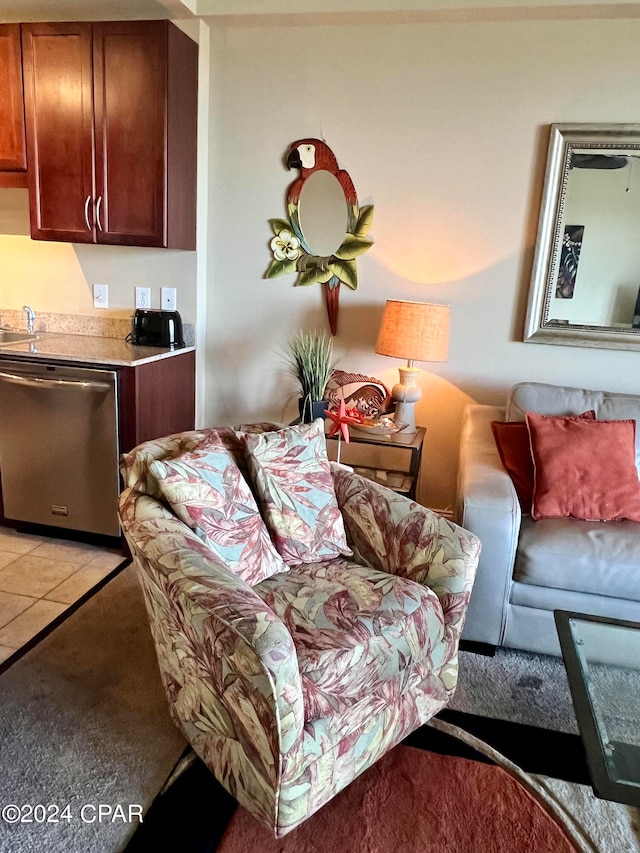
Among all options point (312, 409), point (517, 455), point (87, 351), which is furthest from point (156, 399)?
point (517, 455)

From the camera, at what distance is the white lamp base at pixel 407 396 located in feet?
9.08

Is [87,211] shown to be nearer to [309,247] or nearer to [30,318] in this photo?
[30,318]

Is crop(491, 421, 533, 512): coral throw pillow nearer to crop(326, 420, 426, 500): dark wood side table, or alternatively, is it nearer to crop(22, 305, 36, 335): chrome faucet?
crop(326, 420, 426, 500): dark wood side table

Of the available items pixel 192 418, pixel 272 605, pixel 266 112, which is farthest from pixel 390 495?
pixel 266 112

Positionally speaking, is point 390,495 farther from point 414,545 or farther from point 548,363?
point 548,363

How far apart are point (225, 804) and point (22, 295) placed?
275 centimetres

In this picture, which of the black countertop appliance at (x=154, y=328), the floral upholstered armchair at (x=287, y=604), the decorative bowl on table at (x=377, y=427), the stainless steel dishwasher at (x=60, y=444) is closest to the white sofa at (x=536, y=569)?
the floral upholstered armchair at (x=287, y=604)

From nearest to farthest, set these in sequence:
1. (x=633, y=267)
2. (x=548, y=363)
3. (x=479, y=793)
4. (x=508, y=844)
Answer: (x=508, y=844)
(x=479, y=793)
(x=633, y=267)
(x=548, y=363)

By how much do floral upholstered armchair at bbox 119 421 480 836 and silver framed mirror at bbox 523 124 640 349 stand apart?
4.44 feet

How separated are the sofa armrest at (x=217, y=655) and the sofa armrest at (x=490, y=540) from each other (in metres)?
0.92

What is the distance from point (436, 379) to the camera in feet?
9.77

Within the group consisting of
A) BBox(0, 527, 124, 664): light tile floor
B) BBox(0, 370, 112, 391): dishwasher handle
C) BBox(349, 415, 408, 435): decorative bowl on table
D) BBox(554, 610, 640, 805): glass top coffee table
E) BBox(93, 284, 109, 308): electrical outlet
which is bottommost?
BBox(0, 527, 124, 664): light tile floor

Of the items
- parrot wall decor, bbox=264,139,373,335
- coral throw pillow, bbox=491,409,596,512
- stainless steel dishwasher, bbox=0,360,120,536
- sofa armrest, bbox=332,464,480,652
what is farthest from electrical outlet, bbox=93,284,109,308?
coral throw pillow, bbox=491,409,596,512

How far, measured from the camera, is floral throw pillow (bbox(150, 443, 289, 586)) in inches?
66.7
